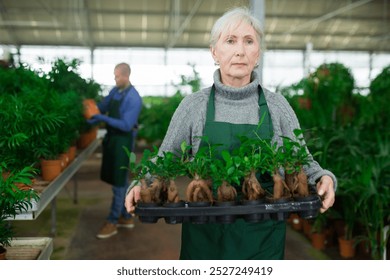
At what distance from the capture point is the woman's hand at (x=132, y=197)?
1.31 metres

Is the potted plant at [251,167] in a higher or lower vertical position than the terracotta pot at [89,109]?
lower

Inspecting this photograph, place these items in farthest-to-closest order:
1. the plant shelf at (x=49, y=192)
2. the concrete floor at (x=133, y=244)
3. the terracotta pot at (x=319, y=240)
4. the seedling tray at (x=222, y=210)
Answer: the terracotta pot at (x=319, y=240) < the concrete floor at (x=133, y=244) < the plant shelf at (x=49, y=192) < the seedling tray at (x=222, y=210)

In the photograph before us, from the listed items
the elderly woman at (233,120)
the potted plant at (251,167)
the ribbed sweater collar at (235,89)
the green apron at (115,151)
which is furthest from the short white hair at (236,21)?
the green apron at (115,151)

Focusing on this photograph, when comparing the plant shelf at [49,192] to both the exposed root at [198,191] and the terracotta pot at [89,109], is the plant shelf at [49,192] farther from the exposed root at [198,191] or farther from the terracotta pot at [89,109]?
the exposed root at [198,191]

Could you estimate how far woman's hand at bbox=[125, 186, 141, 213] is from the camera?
1.31 meters

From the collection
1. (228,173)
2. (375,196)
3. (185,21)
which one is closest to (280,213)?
(228,173)

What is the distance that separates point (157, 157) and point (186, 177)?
0.10m

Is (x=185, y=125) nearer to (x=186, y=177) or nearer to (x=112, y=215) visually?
(x=186, y=177)

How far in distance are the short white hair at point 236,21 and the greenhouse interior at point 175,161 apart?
0.06 ft

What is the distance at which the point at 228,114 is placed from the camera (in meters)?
1.47

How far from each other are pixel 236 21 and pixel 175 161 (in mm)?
433

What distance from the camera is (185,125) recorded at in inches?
58.4

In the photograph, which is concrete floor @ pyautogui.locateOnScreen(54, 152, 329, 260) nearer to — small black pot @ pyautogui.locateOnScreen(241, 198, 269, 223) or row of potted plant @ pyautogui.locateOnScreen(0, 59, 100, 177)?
row of potted plant @ pyautogui.locateOnScreen(0, 59, 100, 177)

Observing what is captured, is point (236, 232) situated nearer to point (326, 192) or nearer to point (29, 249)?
point (326, 192)
